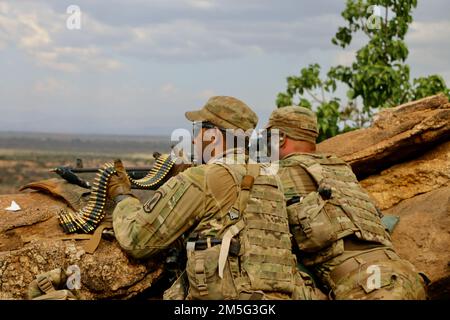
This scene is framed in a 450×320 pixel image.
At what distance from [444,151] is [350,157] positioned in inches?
→ 39.1

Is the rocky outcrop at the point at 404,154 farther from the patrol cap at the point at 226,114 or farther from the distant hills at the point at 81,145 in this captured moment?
the distant hills at the point at 81,145

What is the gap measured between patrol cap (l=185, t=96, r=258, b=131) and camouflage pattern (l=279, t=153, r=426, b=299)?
83cm

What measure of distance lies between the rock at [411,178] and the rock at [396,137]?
0.10 metres

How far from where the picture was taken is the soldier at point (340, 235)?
5.86 metres

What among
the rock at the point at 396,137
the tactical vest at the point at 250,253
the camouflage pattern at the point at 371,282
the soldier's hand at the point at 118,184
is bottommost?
the camouflage pattern at the point at 371,282

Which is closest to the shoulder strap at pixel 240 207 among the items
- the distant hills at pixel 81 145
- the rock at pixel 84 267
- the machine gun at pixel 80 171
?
the rock at pixel 84 267

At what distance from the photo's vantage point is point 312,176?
6.43 meters

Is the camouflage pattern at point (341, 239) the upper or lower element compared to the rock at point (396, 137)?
lower

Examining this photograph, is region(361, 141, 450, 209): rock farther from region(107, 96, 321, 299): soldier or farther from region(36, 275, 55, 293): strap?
region(36, 275, 55, 293): strap

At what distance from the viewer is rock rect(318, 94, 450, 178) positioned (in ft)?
26.6

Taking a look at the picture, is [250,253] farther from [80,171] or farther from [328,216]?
[80,171]

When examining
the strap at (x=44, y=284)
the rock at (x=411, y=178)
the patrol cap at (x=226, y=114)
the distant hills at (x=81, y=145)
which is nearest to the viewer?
the strap at (x=44, y=284)
